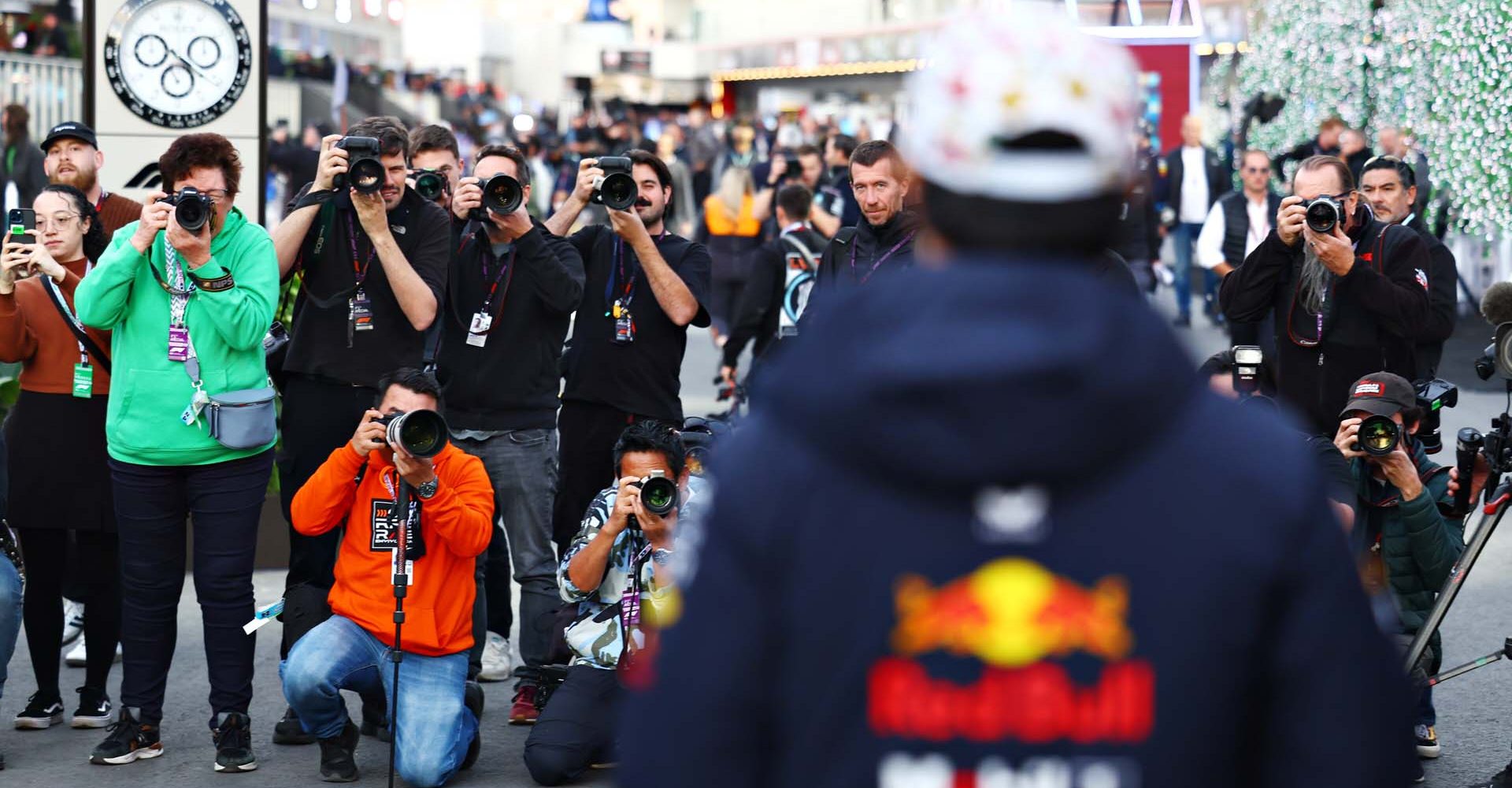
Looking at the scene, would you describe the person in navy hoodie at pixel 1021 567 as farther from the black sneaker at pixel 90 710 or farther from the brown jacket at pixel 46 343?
the black sneaker at pixel 90 710

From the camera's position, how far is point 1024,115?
160 cm

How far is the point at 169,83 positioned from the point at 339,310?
3.05 metres

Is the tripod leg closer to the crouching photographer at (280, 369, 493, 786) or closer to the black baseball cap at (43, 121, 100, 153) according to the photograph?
the crouching photographer at (280, 369, 493, 786)

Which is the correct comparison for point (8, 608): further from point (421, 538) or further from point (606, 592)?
point (606, 592)

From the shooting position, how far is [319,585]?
5.99 m

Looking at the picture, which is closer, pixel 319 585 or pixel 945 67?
pixel 945 67

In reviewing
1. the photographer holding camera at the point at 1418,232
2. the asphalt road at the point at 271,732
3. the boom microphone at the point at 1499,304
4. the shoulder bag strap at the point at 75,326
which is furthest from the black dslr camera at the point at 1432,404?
the shoulder bag strap at the point at 75,326

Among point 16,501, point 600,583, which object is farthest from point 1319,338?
point 16,501

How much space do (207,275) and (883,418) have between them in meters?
4.22

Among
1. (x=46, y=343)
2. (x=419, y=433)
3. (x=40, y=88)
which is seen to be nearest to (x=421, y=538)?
(x=419, y=433)

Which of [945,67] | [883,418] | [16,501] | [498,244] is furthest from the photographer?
[498,244]

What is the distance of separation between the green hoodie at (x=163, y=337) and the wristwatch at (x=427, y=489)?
566 millimetres

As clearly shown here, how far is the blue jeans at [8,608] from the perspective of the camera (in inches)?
219

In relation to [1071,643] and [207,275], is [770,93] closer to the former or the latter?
[207,275]
